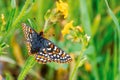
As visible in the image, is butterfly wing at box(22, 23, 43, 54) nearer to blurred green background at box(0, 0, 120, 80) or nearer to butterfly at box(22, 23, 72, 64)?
butterfly at box(22, 23, 72, 64)

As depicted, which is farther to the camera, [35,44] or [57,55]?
[35,44]

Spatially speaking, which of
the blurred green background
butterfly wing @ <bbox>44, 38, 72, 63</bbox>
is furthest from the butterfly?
the blurred green background

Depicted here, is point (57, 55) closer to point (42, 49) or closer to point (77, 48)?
point (42, 49)

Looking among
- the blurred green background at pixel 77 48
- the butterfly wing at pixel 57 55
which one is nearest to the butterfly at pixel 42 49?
the butterfly wing at pixel 57 55

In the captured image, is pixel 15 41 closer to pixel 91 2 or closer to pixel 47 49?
pixel 91 2

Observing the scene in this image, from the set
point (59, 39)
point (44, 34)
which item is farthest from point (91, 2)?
point (44, 34)

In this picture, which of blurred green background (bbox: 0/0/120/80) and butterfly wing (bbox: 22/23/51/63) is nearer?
butterfly wing (bbox: 22/23/51/63)

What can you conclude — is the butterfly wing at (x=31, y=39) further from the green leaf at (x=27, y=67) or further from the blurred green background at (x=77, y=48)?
the blurred green background at (x=77, y=48)

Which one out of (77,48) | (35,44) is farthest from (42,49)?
(77,48)
